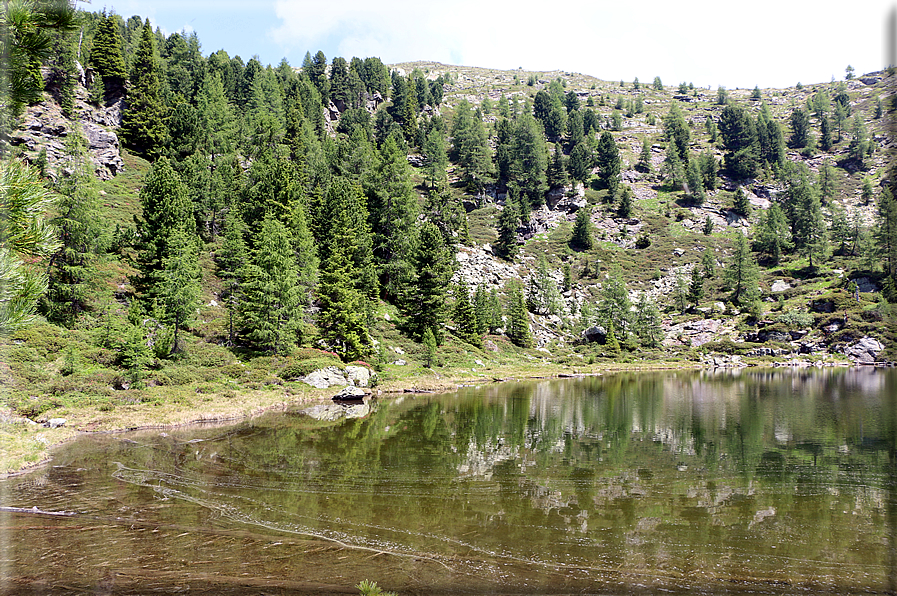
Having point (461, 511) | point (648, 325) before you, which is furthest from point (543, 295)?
point (461, 511)

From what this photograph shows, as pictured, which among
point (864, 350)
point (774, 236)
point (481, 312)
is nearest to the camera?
point (481, 312)

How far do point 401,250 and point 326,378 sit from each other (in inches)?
1359

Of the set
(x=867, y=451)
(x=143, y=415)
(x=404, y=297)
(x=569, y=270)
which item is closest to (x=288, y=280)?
(x=143, y=415)

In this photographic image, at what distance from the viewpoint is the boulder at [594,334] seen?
288 feet

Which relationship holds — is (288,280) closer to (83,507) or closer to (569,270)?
(83,507)

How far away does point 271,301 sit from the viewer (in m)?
41.0

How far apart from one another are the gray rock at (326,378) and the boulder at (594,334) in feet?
197

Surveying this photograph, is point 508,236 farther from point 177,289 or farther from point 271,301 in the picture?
point 177,289

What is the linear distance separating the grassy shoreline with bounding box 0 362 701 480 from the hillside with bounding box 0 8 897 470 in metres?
0.37

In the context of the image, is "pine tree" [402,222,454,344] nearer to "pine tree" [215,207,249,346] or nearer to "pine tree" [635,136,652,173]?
"pine tree" [215,207,249,346]

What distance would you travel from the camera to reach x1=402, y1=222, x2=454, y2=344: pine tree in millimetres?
61219

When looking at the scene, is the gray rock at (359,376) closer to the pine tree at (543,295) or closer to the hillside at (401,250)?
the hillside at (401,250)

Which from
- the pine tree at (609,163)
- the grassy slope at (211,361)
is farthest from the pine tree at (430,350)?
the pine tree at (609,163)

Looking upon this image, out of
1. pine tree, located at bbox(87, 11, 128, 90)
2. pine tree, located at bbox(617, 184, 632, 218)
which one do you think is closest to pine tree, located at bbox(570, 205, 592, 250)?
pine tree, located at bbox(617, 184, 632, 218)
